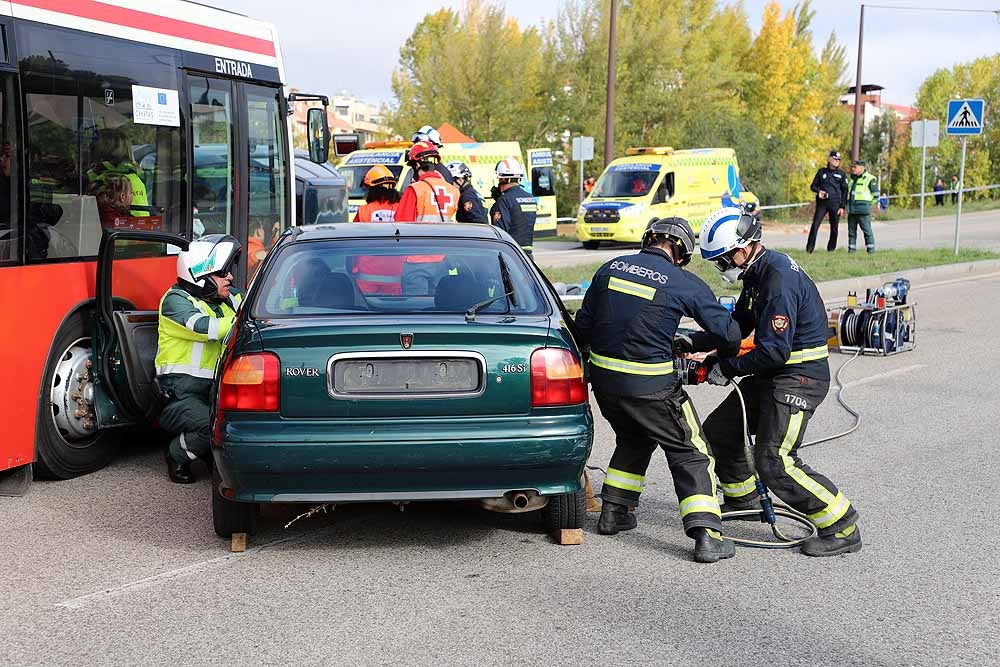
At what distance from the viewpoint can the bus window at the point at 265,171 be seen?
30.5 ft

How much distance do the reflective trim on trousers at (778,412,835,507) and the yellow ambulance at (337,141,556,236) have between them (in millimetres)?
17810

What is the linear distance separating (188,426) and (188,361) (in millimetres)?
374

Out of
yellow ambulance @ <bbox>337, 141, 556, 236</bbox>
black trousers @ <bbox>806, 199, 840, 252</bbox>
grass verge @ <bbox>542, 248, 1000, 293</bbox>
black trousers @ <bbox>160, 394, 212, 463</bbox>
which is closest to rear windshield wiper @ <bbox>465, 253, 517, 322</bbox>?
black trousers @ <bbox>160, 394, 212, 463</bbox>

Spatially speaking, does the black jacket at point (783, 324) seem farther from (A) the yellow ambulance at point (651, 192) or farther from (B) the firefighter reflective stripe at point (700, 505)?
(A) the yellow ambulance at point (651, 192)

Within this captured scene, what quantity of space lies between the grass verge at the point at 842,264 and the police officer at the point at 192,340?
30.5ft

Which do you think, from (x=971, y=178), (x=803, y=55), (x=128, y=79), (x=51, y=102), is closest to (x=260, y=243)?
(x=128, y=79)

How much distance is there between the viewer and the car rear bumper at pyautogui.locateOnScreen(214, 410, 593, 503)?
4.93m

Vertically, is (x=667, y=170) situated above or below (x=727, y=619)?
above

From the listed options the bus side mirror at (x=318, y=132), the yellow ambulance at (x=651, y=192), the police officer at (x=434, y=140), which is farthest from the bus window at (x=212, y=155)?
the yellow ambulance at (x=651, y=192)

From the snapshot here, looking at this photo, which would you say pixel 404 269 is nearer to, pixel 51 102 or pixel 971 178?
pixel 51 102

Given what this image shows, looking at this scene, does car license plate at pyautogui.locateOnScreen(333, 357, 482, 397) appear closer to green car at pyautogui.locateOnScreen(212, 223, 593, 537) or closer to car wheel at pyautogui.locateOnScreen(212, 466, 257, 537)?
green car at pyautogui.locateOnScreen(212, 223, 593, 537)

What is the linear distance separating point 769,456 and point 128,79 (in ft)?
15.3

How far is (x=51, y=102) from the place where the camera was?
6742mm

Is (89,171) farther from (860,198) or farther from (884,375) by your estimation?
(860,198)
